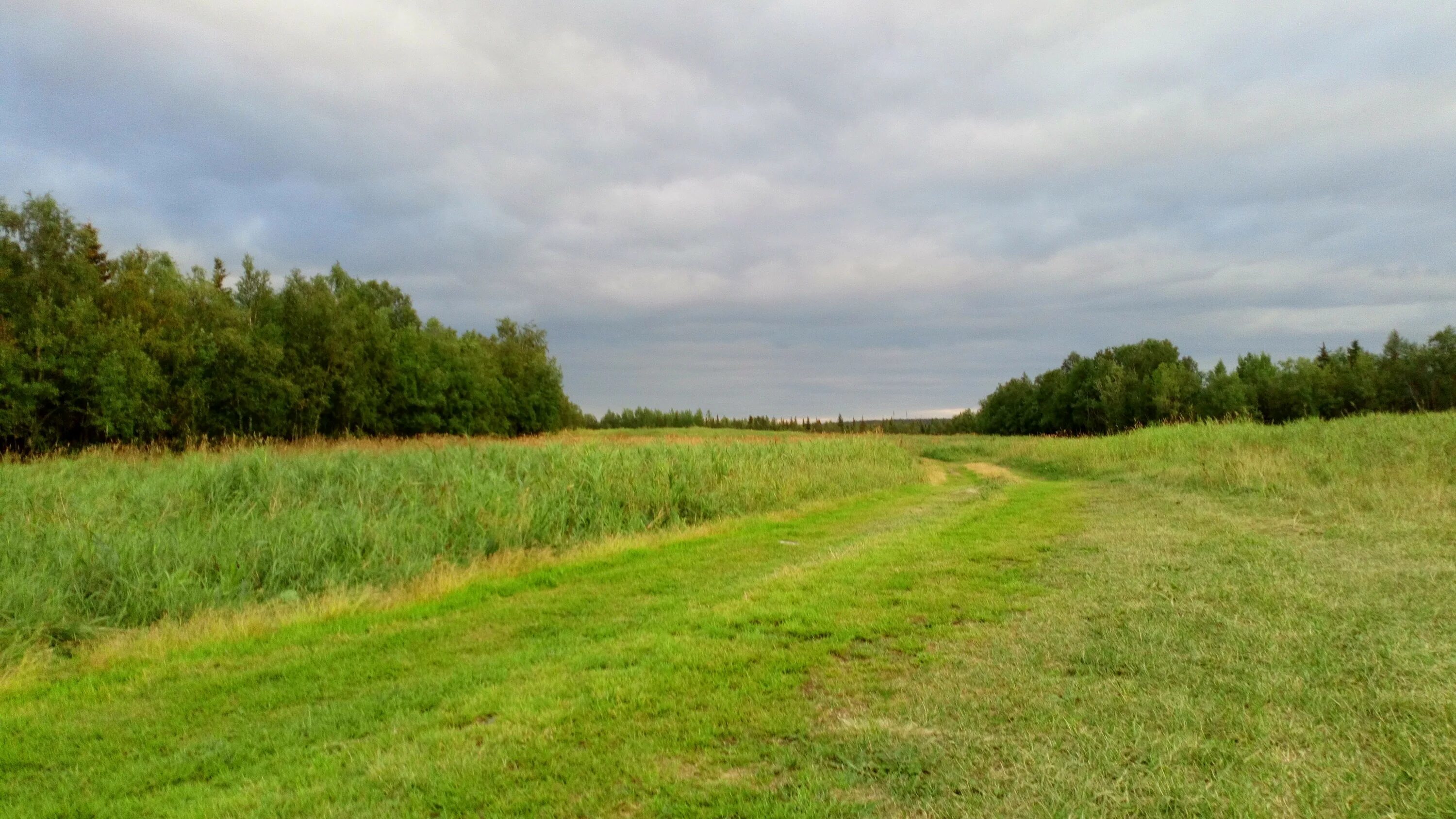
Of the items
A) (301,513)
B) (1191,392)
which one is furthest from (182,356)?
(1191,392)

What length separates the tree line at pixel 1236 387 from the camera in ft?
159

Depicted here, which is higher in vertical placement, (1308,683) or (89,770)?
(1308,683)

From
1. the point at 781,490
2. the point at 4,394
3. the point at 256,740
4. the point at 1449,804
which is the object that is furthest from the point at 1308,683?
the point at 4,394

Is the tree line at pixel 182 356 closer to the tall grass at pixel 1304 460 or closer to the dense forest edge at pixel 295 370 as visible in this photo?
the dense forest edge at pixel 295 370

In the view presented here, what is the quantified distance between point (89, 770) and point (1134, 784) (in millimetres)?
5735

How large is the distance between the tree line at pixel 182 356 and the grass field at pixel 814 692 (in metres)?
24.1

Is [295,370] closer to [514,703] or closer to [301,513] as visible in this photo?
[301,513]

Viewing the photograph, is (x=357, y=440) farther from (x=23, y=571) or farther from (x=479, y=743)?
(x=479, y=743)

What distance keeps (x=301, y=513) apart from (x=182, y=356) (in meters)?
23.9

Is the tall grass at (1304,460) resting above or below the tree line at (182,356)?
below

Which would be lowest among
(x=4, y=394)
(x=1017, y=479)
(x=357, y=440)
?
(x=1017, y=479)

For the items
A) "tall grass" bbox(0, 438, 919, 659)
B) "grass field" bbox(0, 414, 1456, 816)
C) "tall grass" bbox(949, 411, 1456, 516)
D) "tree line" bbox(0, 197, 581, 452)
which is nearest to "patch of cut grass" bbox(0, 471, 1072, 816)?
"grass field" bbox(0, 414, 1456, 816)

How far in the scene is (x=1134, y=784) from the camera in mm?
3152

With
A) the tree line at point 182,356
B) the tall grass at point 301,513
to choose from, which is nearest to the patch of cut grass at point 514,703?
the tall grass at point 301,513
